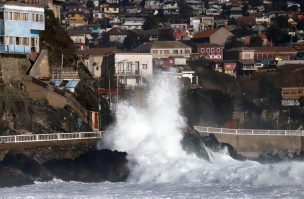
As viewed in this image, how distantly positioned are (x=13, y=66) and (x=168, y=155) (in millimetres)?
10381

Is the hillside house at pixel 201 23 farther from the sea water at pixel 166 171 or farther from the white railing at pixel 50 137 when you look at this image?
the white railing at pixel 50 137

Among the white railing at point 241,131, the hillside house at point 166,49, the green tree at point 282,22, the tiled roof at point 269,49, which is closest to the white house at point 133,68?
the hillside house at point 166,49

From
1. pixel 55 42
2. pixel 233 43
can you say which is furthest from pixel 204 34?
pixel 55 42

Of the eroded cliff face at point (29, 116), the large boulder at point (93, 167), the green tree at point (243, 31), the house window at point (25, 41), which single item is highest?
the house window at point (25, 41)

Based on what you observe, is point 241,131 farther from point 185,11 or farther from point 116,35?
point 185,11

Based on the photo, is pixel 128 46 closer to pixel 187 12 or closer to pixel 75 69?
pixel 187 12

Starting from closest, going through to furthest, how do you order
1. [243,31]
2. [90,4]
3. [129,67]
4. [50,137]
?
1. [50,137]
2. [129,67]
3. [243,31]
4. [90,4]

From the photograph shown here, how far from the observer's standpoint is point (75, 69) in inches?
2943

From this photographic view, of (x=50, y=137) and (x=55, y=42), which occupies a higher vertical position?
(x=55, y=42)

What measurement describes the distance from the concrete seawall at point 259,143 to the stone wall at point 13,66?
12.9m

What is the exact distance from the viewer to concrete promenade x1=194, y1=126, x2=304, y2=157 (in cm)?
8062

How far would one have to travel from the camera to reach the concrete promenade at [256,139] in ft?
265

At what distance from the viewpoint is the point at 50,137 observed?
65.1 m

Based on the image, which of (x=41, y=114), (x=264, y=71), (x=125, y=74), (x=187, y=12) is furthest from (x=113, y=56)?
(x=187, y=12)
